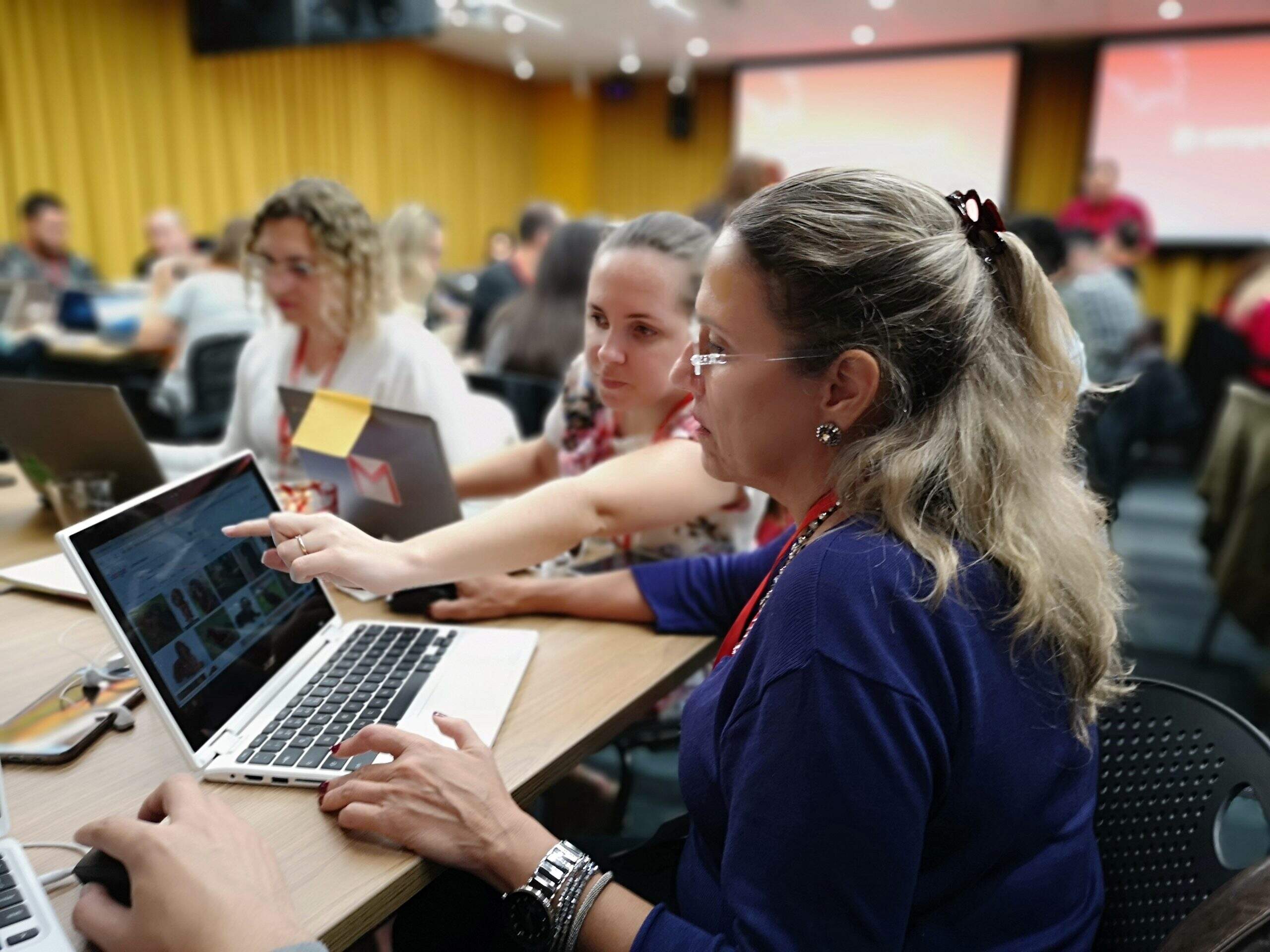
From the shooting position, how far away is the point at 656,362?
1.30 meters

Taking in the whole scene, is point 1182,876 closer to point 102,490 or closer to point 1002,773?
point 1002,773

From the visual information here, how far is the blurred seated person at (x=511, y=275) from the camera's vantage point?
4512 mm

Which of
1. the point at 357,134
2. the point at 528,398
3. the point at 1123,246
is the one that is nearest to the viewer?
the point at 528,398

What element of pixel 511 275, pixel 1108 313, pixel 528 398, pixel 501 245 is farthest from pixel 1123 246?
pixel 501 245

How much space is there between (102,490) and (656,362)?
2.96ft

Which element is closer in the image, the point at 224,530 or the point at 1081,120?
the point at 224,530

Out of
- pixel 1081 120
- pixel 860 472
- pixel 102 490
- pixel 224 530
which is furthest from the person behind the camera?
pixel 1081 120

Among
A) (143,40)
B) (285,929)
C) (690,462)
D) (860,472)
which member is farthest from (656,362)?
(143,40)

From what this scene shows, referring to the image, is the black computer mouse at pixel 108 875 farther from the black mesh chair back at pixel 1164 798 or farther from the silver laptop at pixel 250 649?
the black mesh chair back at pixel 1164 798

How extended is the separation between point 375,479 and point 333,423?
0.10 meters

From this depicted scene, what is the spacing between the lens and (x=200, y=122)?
668 cm

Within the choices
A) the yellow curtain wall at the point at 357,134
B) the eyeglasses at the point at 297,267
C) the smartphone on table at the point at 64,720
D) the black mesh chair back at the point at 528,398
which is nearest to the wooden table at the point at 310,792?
the smartphone on table at the point at 64,720

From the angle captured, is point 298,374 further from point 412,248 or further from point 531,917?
point 412,248

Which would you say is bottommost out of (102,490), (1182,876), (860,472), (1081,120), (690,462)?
(1182,876)
